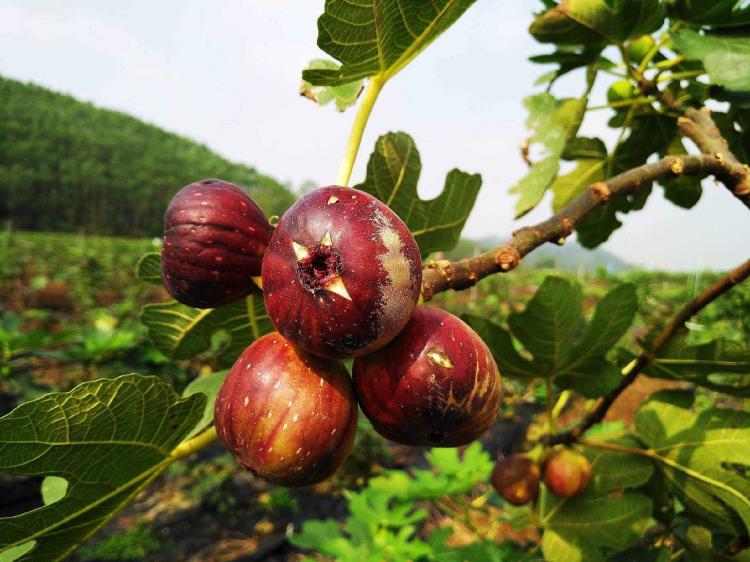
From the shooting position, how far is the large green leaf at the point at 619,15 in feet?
3.77

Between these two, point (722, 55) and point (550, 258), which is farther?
point (550, 258)

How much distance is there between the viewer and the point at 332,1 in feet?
2.48

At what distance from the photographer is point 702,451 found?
1.26m

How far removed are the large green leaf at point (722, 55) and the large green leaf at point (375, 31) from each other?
57cm

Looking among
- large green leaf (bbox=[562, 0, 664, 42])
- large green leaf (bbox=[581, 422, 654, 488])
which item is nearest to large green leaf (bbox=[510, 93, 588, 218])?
large green leaf (bbox=[562, 0, 664, 42])

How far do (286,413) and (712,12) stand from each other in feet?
4.31

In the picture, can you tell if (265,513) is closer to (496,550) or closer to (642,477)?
(496,550)

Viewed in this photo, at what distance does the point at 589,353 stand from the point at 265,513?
4807mm

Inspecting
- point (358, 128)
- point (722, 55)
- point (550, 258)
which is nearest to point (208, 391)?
point (358, 128)

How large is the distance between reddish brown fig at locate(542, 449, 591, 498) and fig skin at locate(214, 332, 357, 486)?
85cm

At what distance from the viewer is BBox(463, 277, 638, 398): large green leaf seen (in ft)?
3.93

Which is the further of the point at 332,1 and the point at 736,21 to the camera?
the point at 736,21

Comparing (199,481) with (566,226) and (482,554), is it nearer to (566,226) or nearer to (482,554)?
(482,554)

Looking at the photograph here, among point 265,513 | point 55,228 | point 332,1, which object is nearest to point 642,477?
point 332,1
